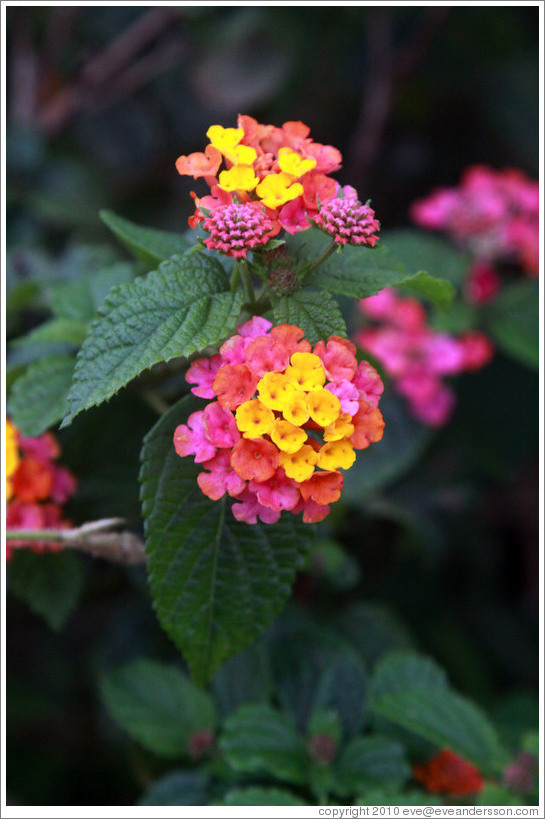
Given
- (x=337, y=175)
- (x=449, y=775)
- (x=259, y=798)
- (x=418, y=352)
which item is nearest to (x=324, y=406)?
(x=259, y=798)

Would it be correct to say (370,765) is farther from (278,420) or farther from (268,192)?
(268,192)

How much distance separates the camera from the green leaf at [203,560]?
646 millimetres

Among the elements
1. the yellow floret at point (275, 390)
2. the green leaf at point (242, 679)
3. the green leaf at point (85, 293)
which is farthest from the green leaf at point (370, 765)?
the green leaf at point (85, 293)

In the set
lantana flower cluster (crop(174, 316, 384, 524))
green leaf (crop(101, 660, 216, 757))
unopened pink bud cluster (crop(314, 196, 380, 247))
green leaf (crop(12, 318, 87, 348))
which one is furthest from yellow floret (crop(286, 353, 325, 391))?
green leaf (crop(101, 660, 216, 757))

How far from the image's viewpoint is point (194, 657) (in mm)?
694

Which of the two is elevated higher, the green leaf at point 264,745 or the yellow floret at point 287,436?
the yellow floret at point 287,436

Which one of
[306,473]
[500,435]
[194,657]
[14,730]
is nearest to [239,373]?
[306,473]

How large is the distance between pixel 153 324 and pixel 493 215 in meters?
0.92

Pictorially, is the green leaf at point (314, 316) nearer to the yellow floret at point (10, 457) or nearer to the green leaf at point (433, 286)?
the green leaf at point (433, 286)

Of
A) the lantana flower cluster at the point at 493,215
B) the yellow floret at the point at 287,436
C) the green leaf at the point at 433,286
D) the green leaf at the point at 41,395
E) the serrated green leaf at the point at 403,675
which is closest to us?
the yellow floret at the point at 287,436

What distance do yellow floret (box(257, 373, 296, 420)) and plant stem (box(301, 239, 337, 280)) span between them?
13cm

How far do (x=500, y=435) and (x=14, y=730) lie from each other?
1.05m

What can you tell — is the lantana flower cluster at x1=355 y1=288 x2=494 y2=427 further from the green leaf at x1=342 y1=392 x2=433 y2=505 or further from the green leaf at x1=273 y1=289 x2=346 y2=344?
the green leaf at x1=273 y1=289 x2=346 y2=344

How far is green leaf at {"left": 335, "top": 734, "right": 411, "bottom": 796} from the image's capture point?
80 centimetres
